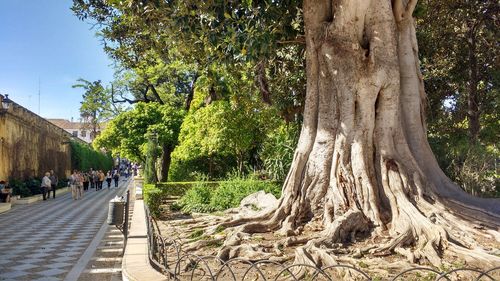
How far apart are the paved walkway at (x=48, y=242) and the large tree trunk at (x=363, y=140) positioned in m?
2.77

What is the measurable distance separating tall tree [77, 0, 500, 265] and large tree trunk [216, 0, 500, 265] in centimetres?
2

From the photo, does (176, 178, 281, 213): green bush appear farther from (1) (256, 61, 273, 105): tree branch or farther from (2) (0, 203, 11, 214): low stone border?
(2) (0, 203, 11, 214): low stone border

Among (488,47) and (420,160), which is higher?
(488,47)

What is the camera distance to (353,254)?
5562 mm

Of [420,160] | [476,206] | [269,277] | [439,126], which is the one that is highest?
[439,126]

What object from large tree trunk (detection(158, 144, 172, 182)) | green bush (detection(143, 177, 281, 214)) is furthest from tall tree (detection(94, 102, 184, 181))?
green bush (detection(143, 177, 281, 214))

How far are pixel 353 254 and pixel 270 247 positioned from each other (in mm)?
1131

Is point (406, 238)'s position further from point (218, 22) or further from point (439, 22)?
point (439, 22)

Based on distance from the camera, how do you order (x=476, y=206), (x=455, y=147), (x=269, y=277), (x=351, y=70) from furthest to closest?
1. (x=455, y=147)
2. (x=351, y=70)
3. (x=476, y=206)
4. (x=269, y=277)

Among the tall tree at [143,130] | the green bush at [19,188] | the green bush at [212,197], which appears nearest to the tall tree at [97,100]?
the tall tree at [143,130]

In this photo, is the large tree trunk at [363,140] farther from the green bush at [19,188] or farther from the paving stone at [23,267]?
the green bush at [19,188]

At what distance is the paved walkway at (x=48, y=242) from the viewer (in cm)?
681

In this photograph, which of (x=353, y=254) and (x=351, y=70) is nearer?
(x=353, y=254)

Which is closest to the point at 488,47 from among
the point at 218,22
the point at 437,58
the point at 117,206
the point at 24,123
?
the point at 437,58
